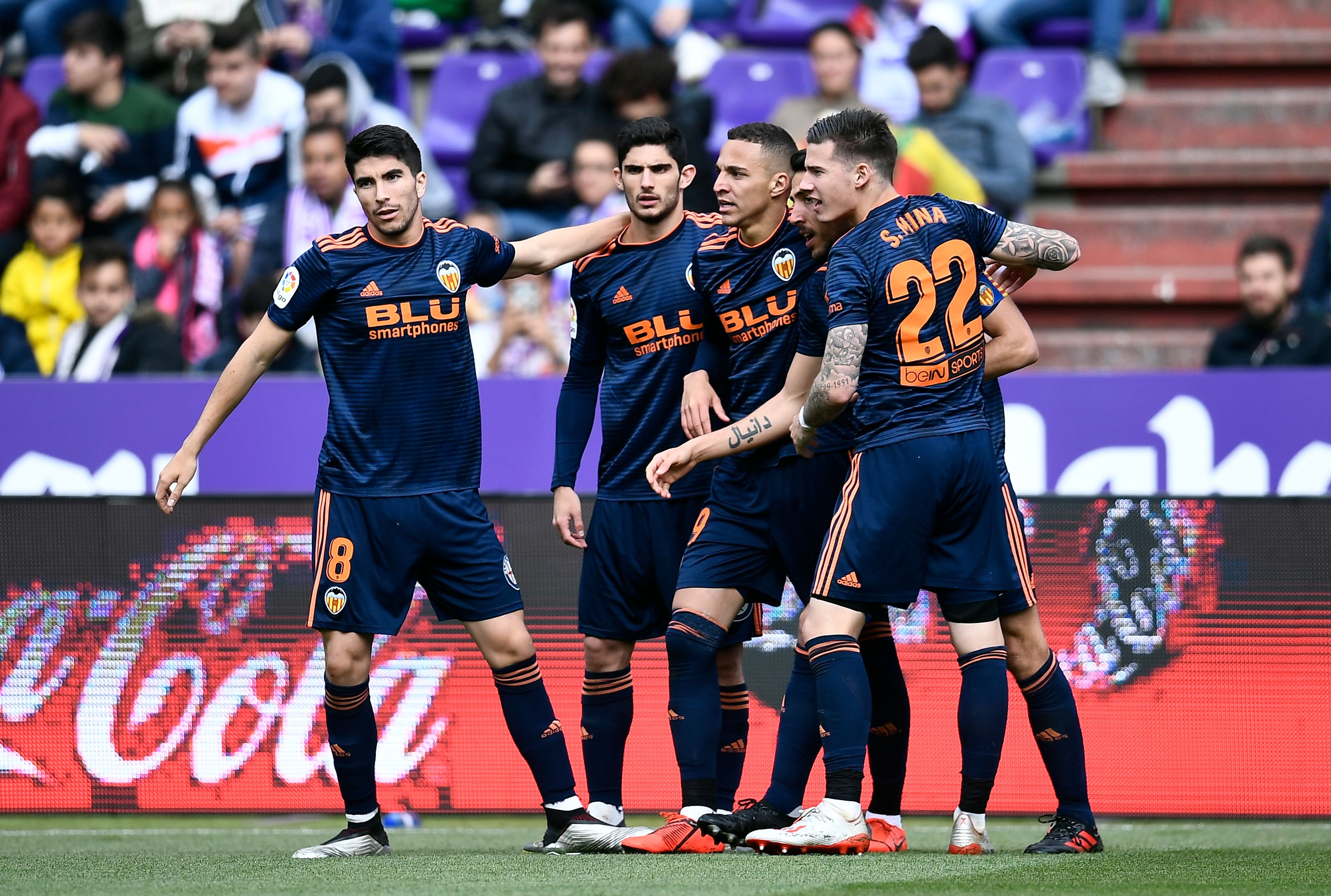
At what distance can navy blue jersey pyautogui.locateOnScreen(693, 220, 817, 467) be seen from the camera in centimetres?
527

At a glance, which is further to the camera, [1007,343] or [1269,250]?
[1269,250]

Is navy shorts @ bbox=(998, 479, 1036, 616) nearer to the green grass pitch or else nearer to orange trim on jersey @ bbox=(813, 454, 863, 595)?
orange trim on jersey @ bbox=(813, 454, 863, 595)

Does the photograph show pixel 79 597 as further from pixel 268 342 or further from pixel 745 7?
pixel 745 7

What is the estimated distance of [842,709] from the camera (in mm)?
4812

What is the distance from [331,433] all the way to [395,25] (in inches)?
282

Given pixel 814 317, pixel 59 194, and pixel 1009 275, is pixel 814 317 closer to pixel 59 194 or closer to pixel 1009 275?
pixel 1009 275

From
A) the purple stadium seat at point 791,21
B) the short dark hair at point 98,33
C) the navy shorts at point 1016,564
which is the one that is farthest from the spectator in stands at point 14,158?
the navy shorts at point 1016,564

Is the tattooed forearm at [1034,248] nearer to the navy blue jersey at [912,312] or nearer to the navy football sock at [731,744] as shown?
the navy blue jersey at [912,312]

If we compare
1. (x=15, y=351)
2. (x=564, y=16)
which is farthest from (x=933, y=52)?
(x=15, y=351)

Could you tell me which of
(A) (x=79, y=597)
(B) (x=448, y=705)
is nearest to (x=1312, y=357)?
(B) (x=448, y=705)

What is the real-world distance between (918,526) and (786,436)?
23.3 inches

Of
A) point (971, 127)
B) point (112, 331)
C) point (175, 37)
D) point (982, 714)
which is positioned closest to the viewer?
point (982, 714)

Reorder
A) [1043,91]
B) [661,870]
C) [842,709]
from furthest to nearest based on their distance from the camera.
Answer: [1043,91]
[842,709]
[661,870]

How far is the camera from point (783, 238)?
5340 mm
